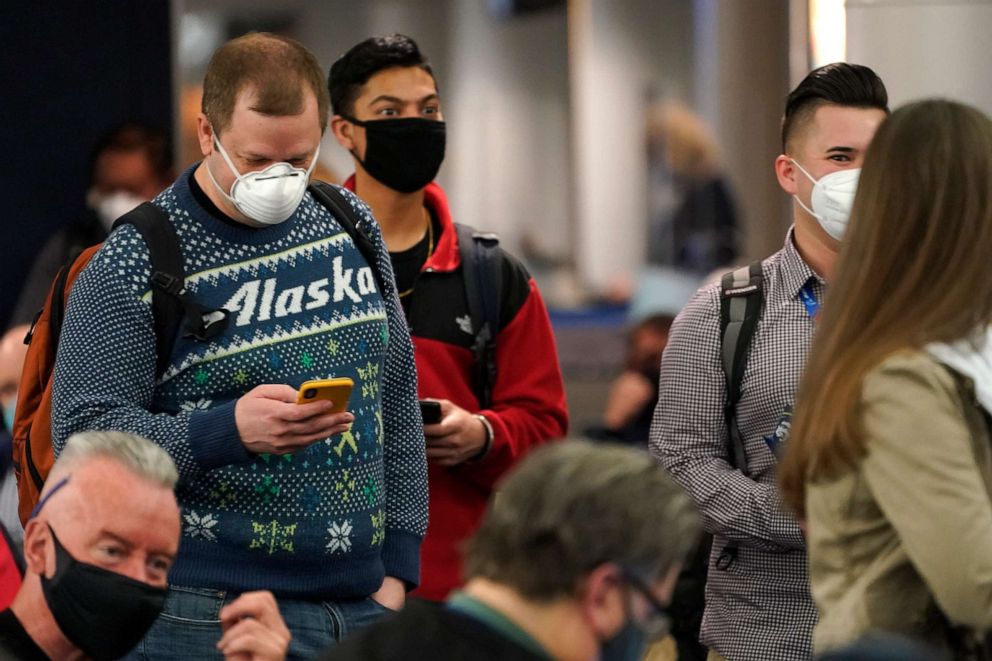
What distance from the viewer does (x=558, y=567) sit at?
97.7 inches

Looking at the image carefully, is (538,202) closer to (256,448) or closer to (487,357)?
(487,357)

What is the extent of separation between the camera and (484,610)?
2.48m

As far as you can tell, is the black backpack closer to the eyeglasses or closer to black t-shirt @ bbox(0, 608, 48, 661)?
the eyeglasses

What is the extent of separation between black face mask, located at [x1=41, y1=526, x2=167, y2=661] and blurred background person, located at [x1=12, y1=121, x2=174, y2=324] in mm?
4078

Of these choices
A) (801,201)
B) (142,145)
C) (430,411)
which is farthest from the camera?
(142,145)

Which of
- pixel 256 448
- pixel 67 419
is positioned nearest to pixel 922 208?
pixel 256 448

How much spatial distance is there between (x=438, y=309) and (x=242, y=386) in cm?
110

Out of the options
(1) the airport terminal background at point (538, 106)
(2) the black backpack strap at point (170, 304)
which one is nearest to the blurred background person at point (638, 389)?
(1) the airport terminal background at point (538, 106)

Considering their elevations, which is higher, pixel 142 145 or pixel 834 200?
pixel 834 200

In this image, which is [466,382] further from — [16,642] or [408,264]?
[16,642]

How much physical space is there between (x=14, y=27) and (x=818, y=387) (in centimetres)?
532

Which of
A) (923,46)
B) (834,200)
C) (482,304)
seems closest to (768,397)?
(834,200)

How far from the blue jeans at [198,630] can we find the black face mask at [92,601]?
0.46 metres

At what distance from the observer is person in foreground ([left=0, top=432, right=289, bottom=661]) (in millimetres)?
2988
